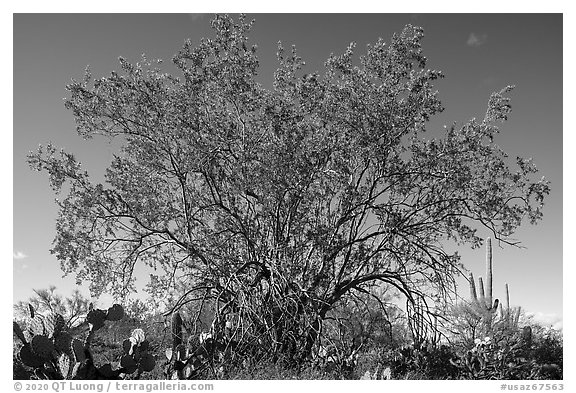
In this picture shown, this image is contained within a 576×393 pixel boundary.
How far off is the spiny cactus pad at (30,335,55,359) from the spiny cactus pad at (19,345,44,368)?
5cm

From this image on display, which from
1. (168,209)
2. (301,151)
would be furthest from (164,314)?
(301,151)

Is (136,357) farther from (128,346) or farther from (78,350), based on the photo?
(78,350)

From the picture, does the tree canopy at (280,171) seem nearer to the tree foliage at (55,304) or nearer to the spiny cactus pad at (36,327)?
the spiny cactus pad at (36,327)

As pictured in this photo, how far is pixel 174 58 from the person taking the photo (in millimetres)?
10328

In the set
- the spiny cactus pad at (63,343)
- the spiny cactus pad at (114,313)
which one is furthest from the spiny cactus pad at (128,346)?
the spiny cactus pad at (63,343)

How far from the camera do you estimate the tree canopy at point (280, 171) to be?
1009 centimetres

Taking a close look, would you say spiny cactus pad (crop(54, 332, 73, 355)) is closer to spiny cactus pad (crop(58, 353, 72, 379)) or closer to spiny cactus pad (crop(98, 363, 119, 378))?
spiny cactus pad (crop(58, 353, 72, 379))

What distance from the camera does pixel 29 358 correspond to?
6.84 m

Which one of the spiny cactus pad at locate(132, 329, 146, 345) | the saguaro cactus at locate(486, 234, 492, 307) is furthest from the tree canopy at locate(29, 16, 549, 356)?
the saguaro cactus at locate(486, 234, 492, 307)

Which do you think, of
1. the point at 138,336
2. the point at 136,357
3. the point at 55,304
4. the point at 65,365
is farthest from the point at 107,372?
the point at 55,304

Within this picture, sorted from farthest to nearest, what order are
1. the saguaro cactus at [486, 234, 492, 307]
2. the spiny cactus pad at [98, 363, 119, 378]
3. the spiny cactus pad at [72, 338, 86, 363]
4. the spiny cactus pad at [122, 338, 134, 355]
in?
the saguaro cactus at [486, 234, 492, 307] → the spiny cactus pad at [122, 338, 134, 355] → the spiny cactus pad at [98, 363, 119, 378] → the spiny cactus pad at [72, 338, 86, 363]

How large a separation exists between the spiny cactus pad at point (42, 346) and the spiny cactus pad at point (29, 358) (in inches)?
2.0

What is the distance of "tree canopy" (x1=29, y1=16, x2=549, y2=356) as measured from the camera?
10.1 meters
